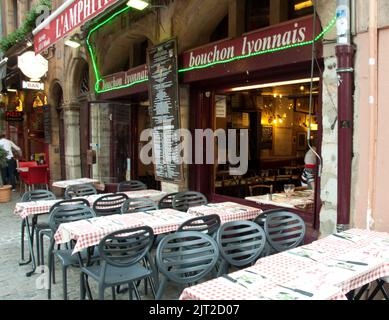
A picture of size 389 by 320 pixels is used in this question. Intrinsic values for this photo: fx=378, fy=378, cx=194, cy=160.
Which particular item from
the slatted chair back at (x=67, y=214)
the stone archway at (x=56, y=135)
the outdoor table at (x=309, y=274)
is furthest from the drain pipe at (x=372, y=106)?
the stone archway at (x=56, y=135)

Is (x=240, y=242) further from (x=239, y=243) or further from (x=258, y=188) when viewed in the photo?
(x=258, y=188)

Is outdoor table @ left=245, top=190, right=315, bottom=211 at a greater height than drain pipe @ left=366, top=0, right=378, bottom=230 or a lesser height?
lesser

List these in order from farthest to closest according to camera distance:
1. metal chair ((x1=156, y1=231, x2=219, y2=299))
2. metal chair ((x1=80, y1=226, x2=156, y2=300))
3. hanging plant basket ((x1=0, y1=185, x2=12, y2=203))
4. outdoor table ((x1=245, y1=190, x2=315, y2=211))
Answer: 1. hanging plant basket ((x1=0, y1=185, x2=12, y2=203))
2. outdoor table ((x1=245, y1=190, x2=315, y2=211))
3. metal chair ((x1=80, y1=226, x2=156, y2=300))
4. metal chair ((x1=156, y1=231, x2=219, y2=299))

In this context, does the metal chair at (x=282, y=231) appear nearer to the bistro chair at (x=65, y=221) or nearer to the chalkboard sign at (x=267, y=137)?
the bistro chair at (x=65, y=221)

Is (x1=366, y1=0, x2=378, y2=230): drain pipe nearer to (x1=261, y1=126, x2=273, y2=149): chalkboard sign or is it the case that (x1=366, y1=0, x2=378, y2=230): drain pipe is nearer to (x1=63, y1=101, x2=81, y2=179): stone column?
(x1=261, y1=126, x2=273, y2=149): chalkboard sign

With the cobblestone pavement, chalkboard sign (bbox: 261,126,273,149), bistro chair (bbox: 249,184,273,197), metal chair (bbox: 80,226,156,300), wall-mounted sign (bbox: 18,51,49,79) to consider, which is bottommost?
the cobblestone pavement

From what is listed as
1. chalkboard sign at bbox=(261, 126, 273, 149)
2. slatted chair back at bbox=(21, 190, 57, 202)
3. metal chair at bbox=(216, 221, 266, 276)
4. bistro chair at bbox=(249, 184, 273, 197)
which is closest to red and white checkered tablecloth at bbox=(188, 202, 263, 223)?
metal chair at bbox=(216, 221, 266, 276)

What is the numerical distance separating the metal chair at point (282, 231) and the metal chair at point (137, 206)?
1786 millimetres

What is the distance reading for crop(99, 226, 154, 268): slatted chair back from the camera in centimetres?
323

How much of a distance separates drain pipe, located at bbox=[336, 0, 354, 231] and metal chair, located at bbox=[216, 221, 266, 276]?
949 millimetres

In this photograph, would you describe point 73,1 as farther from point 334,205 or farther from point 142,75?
point 334,205

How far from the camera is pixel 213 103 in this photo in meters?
6.63

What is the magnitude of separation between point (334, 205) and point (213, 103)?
316cm
